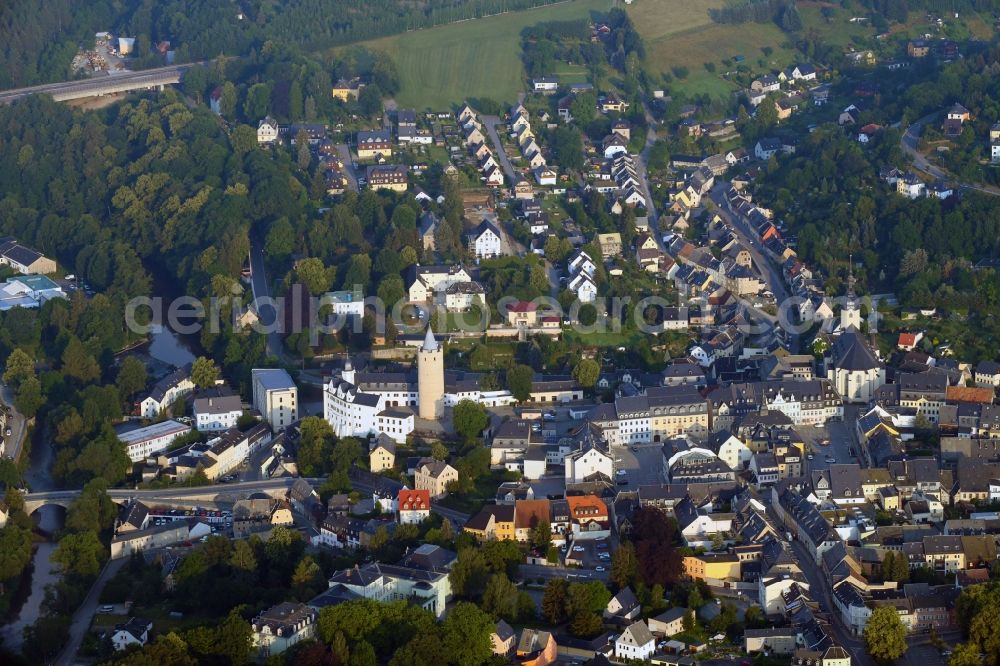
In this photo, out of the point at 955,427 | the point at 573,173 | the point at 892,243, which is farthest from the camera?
the point at 573,173

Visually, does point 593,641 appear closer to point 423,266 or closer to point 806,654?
point 806,654

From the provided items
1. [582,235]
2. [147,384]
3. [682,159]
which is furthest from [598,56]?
[147,384]

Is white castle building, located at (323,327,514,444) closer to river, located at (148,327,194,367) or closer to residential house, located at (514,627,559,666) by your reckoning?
river, located at (148,327,194,367)

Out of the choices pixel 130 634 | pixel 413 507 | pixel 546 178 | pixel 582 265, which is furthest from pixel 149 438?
pixel 546 178

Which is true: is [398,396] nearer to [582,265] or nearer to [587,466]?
[587,466]

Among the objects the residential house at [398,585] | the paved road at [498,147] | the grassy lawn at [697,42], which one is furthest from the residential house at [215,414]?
the grassy lawn at [697,42]

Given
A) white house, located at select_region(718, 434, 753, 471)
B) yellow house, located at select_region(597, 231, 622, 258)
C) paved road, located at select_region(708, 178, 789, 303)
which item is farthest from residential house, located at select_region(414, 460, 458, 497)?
Result: yellow house, located at select_region(597, 231, 622, 258)

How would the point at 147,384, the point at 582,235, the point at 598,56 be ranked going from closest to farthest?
1. the point at 147,384
2. the point at 582,235
3. the point at 598,56
